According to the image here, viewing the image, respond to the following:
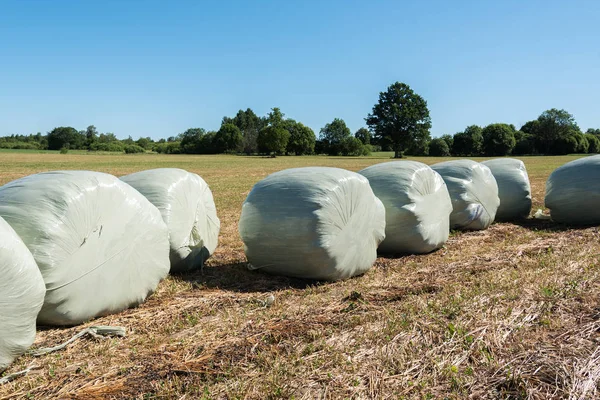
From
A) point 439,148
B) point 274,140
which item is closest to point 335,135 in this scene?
point 274,140

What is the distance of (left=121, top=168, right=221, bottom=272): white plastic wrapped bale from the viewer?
5.24m

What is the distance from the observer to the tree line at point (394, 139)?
218ft

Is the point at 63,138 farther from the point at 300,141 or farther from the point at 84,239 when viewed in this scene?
the point at 84,239

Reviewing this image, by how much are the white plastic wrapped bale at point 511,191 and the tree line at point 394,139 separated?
2266 inches

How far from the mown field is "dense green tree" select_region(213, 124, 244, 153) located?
90677mm

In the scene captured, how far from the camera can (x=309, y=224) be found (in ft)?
16.0

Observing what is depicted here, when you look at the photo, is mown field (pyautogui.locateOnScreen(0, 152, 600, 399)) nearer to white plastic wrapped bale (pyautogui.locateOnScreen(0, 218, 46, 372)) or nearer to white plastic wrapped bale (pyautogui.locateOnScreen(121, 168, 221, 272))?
white plastic wrapped bale (pyautogui.locateOnScreen(0, 218, 46, 372))

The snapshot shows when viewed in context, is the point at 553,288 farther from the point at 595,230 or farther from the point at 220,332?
the point at 595,230

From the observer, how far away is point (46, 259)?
11.5ft

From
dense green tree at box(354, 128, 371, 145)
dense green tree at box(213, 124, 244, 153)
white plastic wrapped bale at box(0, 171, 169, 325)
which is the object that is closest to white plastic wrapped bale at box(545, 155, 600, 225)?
white plastic wrapped bale at box(0, 171, 169, 325)

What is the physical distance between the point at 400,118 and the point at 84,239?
213 feet

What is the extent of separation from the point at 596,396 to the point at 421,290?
2.06m

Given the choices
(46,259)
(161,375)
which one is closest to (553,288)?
(161,375)

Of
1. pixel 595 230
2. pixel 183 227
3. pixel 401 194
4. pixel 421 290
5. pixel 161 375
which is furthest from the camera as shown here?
pixel 595 230
